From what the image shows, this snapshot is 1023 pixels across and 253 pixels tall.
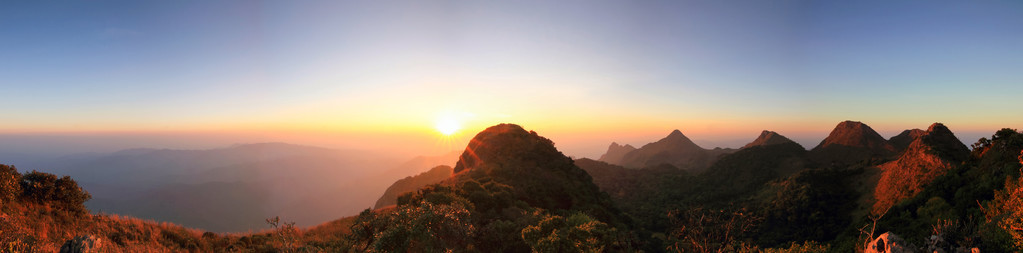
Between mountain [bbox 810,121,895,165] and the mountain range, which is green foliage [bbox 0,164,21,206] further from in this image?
mountain [bbox 810,121,895,165]

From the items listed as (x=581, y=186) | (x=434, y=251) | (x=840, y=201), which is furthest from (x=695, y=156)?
(x=434, y=251)

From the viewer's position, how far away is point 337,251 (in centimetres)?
1586

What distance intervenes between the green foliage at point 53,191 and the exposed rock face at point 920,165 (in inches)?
2547

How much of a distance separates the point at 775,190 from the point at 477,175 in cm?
5270

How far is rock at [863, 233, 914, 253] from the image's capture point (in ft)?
36.0

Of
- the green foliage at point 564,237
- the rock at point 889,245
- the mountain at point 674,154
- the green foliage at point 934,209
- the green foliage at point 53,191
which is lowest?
the mountain at point 674,154

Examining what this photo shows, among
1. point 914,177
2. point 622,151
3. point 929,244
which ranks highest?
point 929,244

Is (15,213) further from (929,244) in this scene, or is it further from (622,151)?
(622,151)

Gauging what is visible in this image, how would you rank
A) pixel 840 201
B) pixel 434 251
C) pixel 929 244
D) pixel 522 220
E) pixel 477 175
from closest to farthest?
pixel 929 244, pixel 434 251, pixel 522 220, pixel 477 175, pixel 840 201

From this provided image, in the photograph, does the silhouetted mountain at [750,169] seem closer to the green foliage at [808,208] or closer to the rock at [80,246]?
the green foliage at [808,208]

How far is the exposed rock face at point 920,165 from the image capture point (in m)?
36.0

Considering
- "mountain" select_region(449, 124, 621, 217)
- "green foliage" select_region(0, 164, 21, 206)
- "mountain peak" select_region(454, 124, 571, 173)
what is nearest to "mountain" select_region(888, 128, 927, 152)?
"mountain" select_region(449, 124, 621, 217)

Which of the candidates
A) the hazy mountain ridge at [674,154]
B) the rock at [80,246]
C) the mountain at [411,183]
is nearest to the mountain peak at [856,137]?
the hazy mountain ridge at [674,154]

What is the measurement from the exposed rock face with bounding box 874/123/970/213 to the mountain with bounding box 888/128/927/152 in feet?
157
